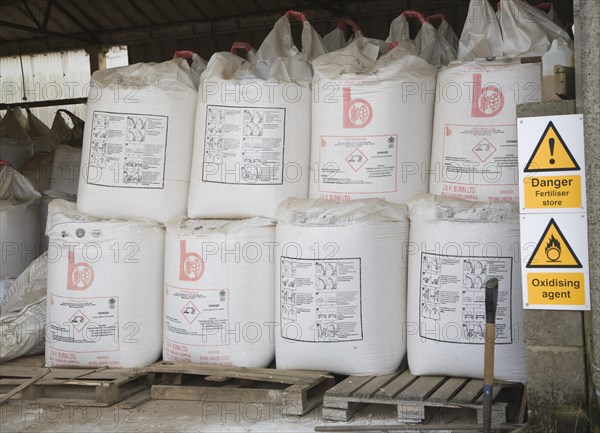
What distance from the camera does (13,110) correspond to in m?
8.38

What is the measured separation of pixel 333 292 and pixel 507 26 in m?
1.60

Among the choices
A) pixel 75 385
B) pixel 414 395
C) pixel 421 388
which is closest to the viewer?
pixel 414 395

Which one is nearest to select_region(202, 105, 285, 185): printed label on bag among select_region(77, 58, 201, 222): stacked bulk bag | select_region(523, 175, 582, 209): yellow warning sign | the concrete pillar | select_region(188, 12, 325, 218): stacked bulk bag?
select_region(188, 12, 325, 218): stacked bulk bag

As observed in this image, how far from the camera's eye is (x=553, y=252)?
11.2 ft

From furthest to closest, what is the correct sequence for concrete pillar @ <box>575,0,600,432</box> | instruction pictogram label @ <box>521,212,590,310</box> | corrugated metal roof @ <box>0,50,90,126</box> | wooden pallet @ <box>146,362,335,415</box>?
corrugated metal roof @ <box>0,50,90,126</box>, wooden pallet @ <box>146,362,335,415</box>, instruction pictogram label @ <box>521,212,590,310</box>, concrete pillar @ <box>575,0,600,432</box>

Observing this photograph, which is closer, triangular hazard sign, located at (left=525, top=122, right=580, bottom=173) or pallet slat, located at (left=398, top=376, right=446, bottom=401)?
triangular hazard sign, located at (left=525, top=122, right=580, bottom=173)

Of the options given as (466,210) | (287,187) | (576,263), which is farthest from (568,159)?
(287,187)

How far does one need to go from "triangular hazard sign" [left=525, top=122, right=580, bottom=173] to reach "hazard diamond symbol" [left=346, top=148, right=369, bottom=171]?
1.03m

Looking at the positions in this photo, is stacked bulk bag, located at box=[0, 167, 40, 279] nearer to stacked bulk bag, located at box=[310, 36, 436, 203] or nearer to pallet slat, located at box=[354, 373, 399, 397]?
stacked bulk bag, located at box=[310, 36, 436, 203]

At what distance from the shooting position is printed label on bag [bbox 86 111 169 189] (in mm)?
4629

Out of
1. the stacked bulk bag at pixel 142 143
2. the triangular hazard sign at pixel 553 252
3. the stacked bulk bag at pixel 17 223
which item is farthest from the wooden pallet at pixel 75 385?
the triangular hazard sign at pixel 553 252

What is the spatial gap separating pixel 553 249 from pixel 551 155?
0.38 meters

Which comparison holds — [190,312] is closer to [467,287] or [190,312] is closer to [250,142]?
[250,142]

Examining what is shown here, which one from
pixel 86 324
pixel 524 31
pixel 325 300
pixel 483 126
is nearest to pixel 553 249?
pixel 483 126
